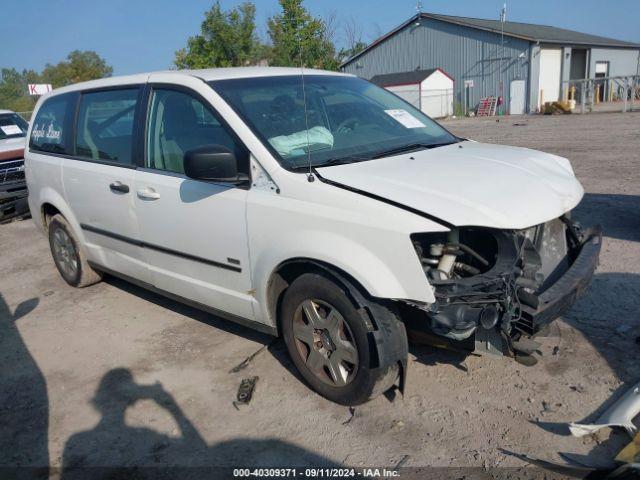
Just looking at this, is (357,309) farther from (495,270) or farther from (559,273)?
(559,273)

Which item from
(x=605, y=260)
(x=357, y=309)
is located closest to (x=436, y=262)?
(x=357, y=309)

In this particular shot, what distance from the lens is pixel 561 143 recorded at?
14.4 metres

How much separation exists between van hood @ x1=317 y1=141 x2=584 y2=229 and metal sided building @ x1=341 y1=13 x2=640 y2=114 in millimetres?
31629

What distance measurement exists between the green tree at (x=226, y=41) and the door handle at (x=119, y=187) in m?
36.1

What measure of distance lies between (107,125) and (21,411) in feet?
7.54

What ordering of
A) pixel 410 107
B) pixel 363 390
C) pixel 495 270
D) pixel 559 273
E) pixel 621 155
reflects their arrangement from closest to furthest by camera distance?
pixel 495 270 → pixel 363 390 → pixel 559 273 → pixel 410 107 → pixel 621 155

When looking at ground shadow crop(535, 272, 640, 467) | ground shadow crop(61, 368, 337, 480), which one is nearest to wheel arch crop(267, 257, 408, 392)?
ground shadow crop(61, 368, 337, 480)

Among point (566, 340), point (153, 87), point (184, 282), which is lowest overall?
point (566, 340)

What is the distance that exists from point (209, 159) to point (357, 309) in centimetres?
119

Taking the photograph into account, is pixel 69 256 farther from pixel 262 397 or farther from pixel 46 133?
pixel 262 397

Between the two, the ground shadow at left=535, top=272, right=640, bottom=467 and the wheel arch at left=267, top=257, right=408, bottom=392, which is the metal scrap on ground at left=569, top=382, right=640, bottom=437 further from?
the wheel arch at left=267, top=257, right=408, bottom=392

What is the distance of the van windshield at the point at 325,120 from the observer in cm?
335

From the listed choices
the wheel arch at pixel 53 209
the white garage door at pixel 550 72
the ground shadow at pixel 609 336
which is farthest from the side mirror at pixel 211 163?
the white garage door at pixel 550 72

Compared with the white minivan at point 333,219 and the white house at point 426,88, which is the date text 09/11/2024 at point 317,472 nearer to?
the white minivan at point 333,219
